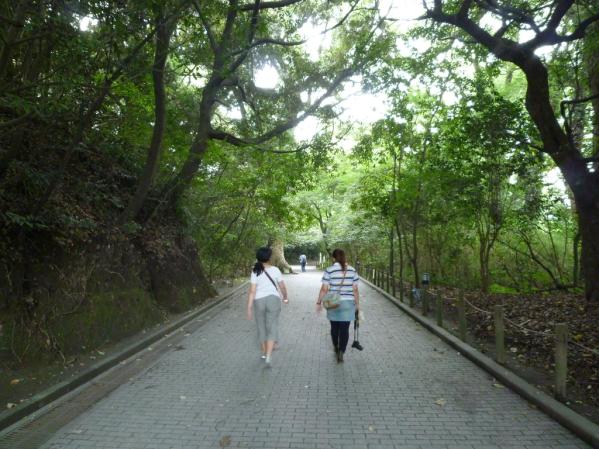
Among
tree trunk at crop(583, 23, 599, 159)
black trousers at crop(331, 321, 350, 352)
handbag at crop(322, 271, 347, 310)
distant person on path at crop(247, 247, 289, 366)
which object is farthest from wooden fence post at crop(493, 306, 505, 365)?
tree trunk at crop(583, 23, 599, 159)

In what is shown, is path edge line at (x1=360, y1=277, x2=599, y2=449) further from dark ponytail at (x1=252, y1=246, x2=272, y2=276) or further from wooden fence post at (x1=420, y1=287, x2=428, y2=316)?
dark ponytail at (x1=252, y1=246, x2=272, y2=276)

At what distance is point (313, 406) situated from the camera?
5.18 meters

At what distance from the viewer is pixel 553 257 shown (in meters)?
15.5

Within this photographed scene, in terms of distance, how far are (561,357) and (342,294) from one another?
3048 mm

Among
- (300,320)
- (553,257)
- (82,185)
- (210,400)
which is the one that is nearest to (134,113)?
(82,185)

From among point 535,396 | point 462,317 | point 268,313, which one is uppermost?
point 268,313

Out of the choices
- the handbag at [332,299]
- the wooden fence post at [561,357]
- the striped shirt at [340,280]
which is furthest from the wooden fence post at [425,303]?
the wooden fence post at [561,357]

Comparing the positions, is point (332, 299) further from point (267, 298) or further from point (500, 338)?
point (500, 338)

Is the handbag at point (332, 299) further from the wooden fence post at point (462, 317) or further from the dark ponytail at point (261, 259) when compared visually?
the wooden fence post at point (462, 317)

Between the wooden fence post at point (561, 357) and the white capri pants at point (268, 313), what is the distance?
11.9 feet

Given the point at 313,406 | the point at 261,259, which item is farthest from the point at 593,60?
the point at 313,406

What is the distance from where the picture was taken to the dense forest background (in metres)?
6.05

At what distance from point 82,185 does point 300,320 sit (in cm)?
629

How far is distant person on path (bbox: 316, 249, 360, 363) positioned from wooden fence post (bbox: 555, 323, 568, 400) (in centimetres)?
285
